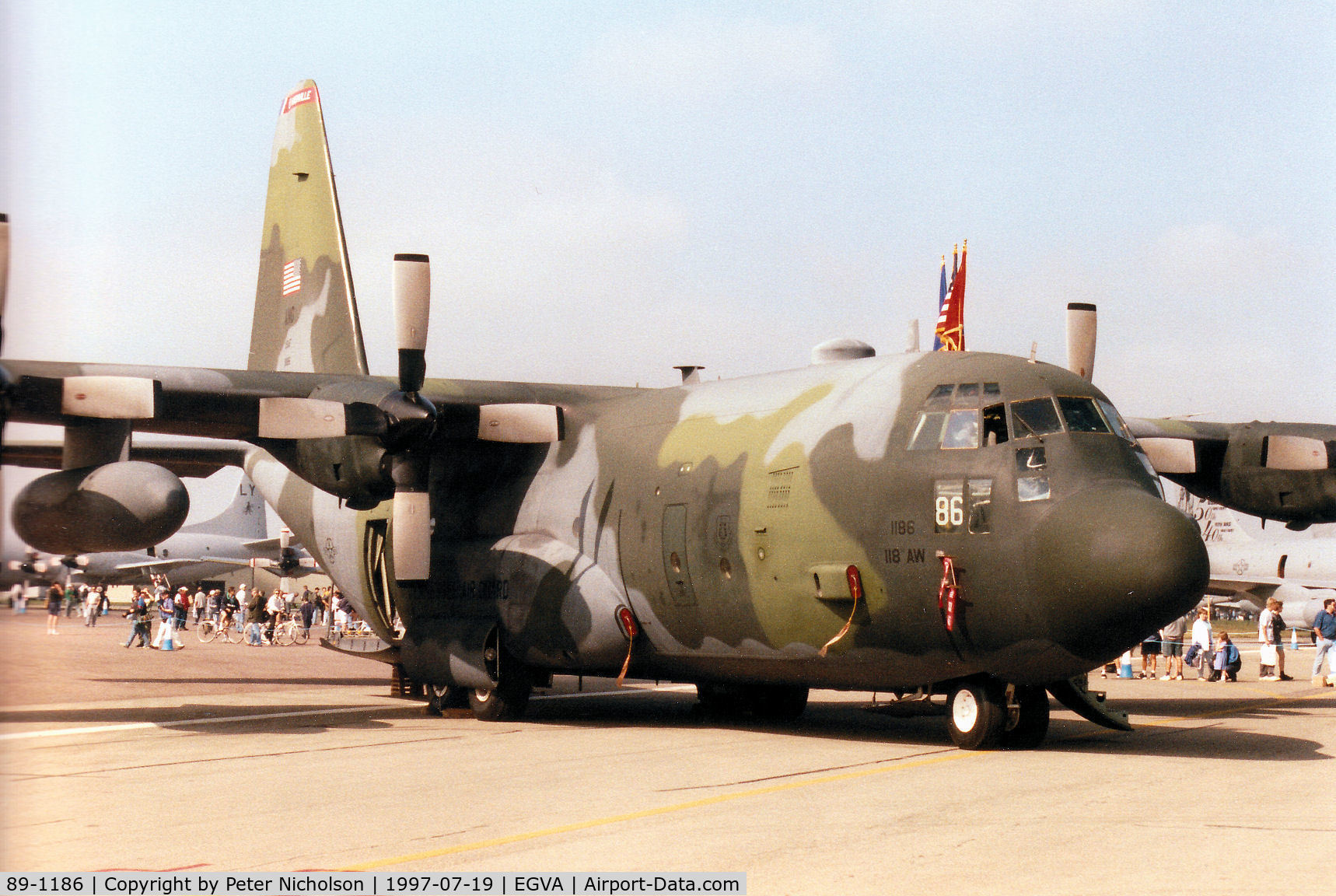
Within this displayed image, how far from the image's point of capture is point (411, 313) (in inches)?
629

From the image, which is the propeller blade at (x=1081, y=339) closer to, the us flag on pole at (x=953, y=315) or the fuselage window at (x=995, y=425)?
the fuselage window at (x=995, y=425)

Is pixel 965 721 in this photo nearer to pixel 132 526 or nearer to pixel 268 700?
pixel 132 526

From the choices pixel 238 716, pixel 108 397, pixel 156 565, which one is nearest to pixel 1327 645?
pixel 238 716

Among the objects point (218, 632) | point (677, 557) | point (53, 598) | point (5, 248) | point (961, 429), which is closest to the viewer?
point (5, 248)

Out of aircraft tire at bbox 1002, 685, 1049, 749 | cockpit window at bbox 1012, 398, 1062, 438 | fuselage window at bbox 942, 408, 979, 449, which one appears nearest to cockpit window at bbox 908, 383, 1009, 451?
fuselage window at bbox 942, 408, 979, 449

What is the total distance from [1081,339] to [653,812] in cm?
921

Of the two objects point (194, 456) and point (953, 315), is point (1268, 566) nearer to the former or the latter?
point (953, 315)

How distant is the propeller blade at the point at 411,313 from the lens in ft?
51.7

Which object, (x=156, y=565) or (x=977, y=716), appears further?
(x=156, y=565)

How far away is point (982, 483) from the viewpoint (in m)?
12.5

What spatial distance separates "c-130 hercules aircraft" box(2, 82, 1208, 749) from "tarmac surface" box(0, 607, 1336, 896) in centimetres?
94

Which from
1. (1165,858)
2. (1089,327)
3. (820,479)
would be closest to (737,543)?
(820,479)

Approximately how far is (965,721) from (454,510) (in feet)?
26.5

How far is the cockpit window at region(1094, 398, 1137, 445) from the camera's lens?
12938mm
